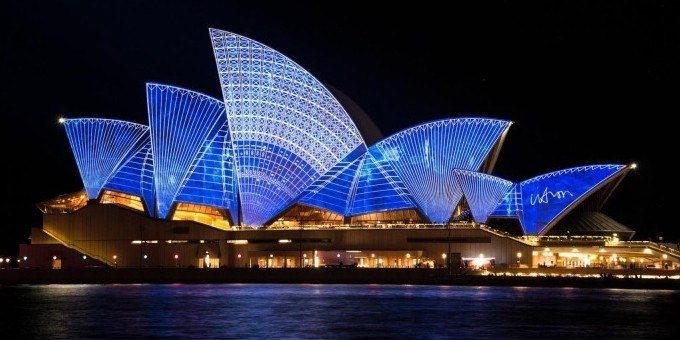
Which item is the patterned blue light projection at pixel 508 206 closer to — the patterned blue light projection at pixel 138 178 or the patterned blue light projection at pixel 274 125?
the patterned blue light projection at pixel 274 125

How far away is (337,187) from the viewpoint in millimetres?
96062

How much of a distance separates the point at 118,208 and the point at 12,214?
3225 centimetres

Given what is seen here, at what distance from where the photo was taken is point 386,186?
9500cm

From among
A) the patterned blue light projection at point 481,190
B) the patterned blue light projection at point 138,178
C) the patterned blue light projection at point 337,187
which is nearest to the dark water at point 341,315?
the patterned blue light projection at point 481,190

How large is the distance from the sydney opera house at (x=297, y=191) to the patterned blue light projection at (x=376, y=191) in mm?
151

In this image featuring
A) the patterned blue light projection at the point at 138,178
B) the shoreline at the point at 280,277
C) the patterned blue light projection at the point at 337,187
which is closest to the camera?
the shoreline at the point at 280,277

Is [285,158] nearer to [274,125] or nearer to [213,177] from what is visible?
[274,125]

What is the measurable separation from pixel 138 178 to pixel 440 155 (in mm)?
32663

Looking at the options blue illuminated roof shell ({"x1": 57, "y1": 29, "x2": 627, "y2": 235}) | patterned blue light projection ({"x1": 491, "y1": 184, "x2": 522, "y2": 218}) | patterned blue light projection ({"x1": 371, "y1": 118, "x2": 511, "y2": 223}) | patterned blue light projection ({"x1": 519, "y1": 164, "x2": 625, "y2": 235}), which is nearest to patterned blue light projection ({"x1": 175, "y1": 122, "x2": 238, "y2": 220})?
blue illuminated roof shell ({"x1": 57, "y1": 29, "x2": 627, "y2": 235})

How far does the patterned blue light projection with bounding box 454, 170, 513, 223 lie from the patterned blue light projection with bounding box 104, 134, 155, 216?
108 ft

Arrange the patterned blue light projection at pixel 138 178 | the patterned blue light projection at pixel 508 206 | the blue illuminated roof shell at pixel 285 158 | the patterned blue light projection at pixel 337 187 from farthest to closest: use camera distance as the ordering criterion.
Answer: the patterned blue light projection at pixel 138 178, the patterned blue light projection at pixel 337 187, the patterned blue light projection at pixel 508 206, the blue illuminated roof shell at pixel 285 158

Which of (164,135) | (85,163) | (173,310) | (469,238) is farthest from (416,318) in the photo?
(85,163)

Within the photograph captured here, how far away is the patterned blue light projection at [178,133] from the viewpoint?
89.8 m

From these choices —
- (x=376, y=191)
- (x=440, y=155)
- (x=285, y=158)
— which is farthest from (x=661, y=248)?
(x=285, y=158)
